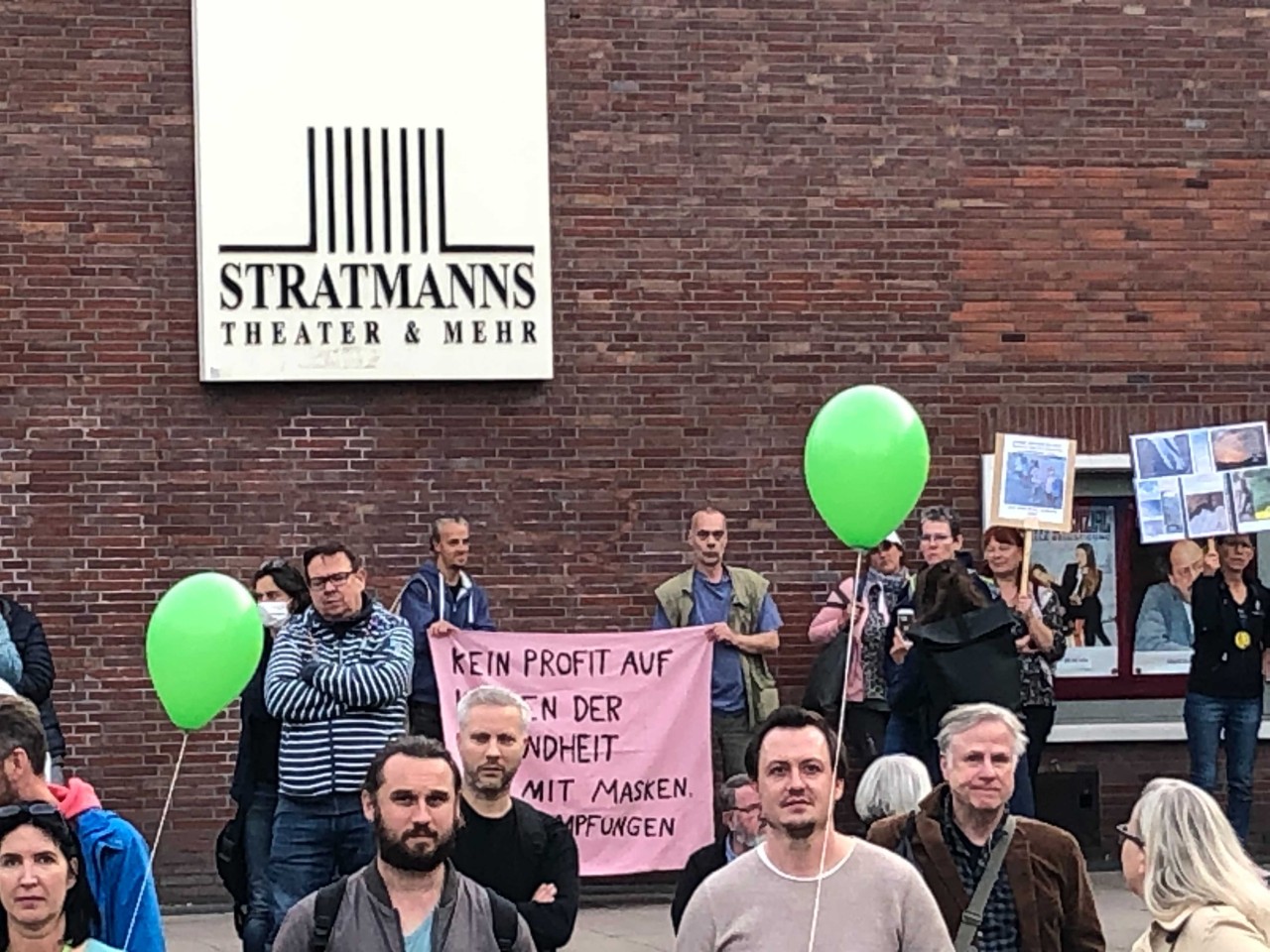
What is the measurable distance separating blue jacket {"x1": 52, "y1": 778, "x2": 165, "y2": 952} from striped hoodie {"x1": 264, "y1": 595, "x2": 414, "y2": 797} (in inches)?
128

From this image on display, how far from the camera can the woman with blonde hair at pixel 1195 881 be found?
554cm

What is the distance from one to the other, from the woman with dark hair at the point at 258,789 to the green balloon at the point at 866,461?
303 centimetres

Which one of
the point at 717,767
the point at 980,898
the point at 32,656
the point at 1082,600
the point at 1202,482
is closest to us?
the point at 980,898

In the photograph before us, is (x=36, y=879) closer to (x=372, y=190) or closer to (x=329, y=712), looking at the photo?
(x=329, y=712)

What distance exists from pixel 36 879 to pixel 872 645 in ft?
26.7

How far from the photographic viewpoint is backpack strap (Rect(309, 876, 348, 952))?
5250 mm

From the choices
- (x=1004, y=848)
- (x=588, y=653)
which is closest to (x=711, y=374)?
(x=588, y=653)

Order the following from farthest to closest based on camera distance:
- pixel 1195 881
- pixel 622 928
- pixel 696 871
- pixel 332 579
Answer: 1. pixel 622 928
2. pixel 332 579
3. pixel 696 871
4. pixel 1195 881

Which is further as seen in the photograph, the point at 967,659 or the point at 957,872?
the point at 967,659

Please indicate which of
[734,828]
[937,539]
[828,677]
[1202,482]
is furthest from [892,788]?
[1202,482]

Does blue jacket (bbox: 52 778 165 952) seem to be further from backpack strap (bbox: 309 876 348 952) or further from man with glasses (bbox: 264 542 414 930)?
man with glasses (bbox: 264 542 414 930)

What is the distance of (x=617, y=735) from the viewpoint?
495 inches

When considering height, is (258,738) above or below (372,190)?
below

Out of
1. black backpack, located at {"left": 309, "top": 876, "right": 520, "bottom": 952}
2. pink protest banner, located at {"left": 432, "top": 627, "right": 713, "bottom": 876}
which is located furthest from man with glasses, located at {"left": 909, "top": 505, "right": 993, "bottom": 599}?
black backpack, located at {"left": 309, "top": 876, "right": 520, "bottom": 952}
